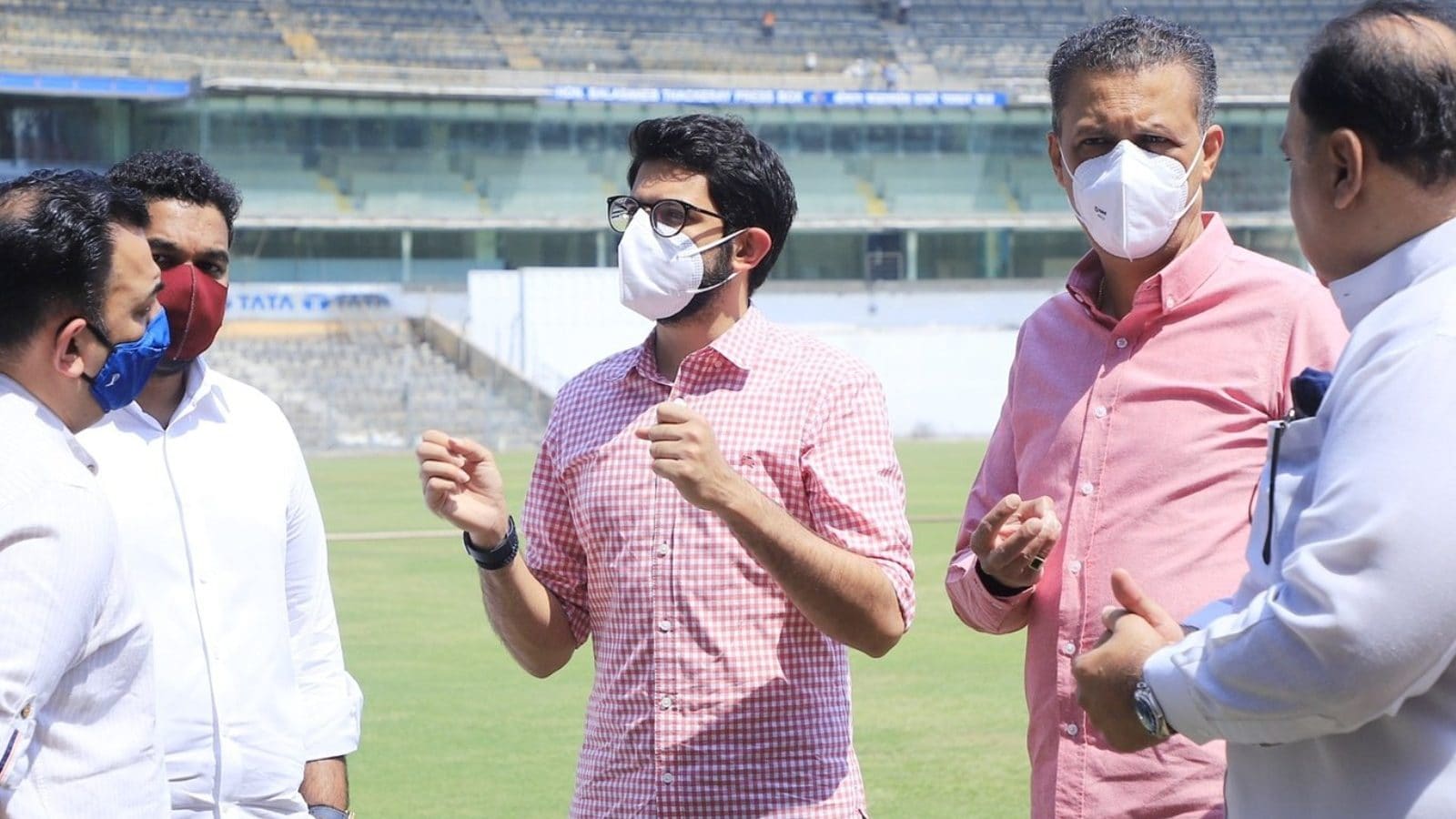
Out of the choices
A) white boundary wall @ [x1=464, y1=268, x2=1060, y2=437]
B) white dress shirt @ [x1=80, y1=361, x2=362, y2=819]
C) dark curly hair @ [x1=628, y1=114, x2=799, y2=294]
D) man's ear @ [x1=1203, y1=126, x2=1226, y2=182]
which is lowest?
white boundary wall @ [x1=464, y1=268, x2=1060, y2=437]

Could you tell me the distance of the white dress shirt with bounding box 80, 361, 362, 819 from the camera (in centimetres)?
366

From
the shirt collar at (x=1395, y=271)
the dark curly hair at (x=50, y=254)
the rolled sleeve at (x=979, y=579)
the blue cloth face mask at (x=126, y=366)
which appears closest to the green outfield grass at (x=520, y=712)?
the rolled sleeve at (x=979, y=579)

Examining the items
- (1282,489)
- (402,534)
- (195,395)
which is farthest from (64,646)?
(402,534)

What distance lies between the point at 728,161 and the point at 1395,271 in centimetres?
175

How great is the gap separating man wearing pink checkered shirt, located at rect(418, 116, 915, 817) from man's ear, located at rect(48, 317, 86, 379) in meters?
0.78

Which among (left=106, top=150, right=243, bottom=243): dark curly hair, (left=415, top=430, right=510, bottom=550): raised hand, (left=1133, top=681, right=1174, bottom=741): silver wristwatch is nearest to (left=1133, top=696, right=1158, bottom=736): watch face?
(left=1133, top=681, right=1174, bottom=741): silver wristwatch

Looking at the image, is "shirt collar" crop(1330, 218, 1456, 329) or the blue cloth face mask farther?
the blue cloth face mask

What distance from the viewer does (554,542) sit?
154 inches

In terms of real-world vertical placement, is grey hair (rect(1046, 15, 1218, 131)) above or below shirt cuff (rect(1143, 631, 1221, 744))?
above

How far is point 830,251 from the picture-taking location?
55875 mm

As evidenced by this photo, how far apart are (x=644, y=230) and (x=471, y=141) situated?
5198 cm

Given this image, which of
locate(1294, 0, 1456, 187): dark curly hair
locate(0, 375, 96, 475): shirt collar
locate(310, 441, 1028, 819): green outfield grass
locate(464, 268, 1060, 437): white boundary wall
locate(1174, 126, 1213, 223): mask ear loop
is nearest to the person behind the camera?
locate(1294, 0, 1456, 187): dark curly hair

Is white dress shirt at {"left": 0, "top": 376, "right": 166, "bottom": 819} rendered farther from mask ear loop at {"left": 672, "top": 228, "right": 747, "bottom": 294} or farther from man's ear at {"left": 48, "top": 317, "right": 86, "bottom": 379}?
mask ear loop at {"left": 672, "top": 228, "right": 747, "bottom": 294}

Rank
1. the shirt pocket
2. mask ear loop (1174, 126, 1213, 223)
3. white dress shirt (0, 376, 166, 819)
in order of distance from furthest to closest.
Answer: mask ear loop (1174, 126, 1213, 223) → white dress shirt (0, 376, 166, 819) → the shirt pocket
